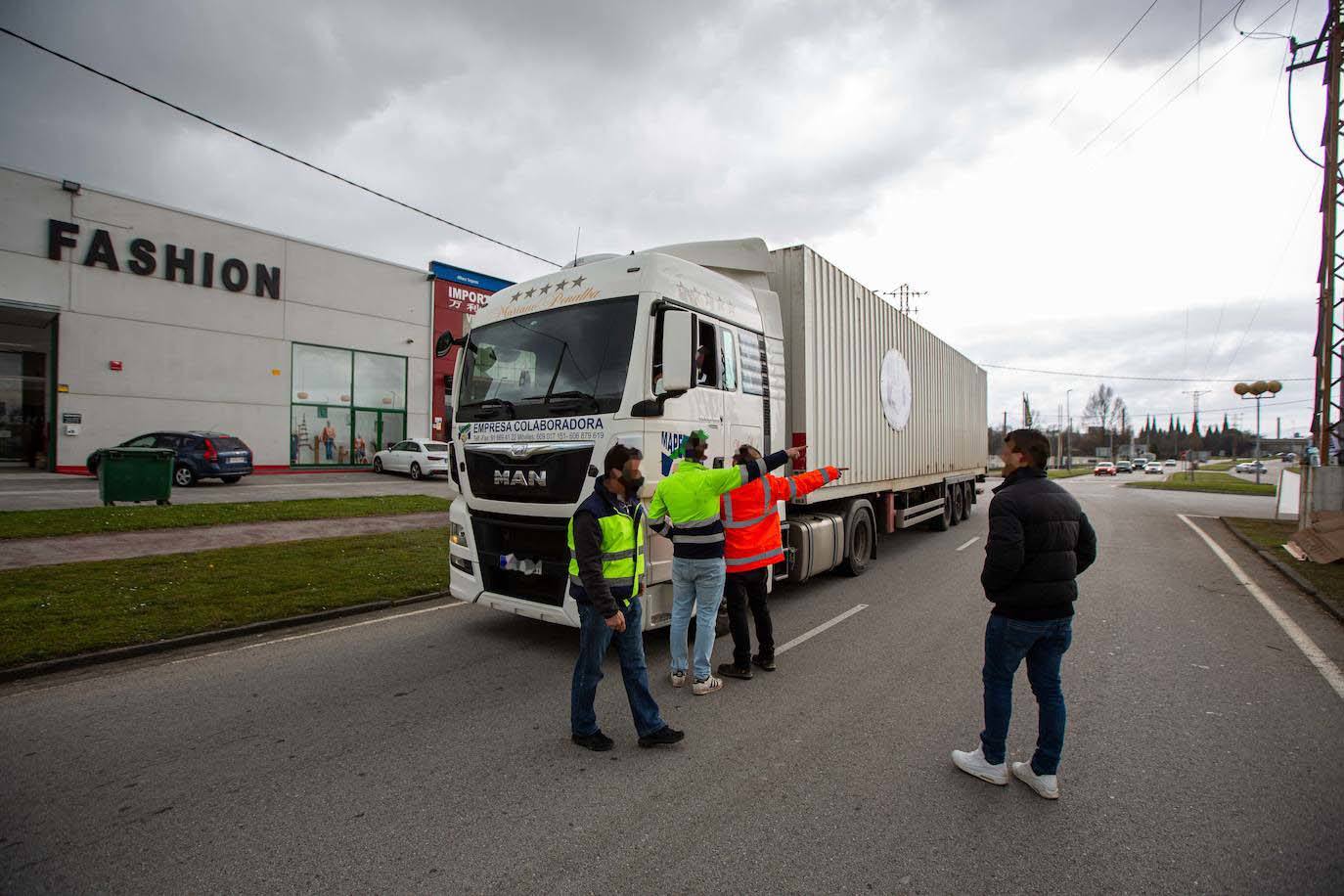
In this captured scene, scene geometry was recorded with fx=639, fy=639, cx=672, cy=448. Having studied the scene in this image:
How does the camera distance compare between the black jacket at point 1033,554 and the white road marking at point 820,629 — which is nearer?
the black jacket at point 1033,554

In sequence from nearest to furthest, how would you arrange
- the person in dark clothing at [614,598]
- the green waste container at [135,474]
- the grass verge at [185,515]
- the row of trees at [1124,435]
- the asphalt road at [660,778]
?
the asphalt road at [660,778], the person in dark clothing at [614,598], the grass verge at [185,515], the green waste container at [135,474], the row of trees at [1124,435]

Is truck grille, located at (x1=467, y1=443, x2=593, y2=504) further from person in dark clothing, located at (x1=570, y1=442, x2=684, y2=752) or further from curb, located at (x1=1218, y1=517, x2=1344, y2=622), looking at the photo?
curb, located at (x1=1218, y1=517, x2=1344, y2=622)

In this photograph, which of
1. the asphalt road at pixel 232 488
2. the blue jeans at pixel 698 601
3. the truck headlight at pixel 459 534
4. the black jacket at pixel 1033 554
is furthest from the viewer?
the asphalt road at pixel 232 488

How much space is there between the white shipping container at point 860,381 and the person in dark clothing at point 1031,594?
11.4 ft

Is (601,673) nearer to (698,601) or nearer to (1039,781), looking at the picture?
(698,601)

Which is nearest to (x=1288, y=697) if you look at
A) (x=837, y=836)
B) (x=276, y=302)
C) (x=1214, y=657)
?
(x=1214, y=657)

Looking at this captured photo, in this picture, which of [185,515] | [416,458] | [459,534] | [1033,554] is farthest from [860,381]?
[416,458]

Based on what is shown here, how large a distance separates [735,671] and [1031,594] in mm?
2308

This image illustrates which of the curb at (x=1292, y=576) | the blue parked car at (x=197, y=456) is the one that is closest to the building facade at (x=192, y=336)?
the blue parked car at (x=197, y=456)

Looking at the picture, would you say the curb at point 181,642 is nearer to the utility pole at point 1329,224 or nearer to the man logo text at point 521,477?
the man logo text at point 521,477

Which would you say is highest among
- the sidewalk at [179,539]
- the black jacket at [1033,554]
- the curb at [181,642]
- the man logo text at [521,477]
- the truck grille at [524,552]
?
the man logo text at [521,477]

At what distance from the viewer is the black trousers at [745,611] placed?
4652 millimetres

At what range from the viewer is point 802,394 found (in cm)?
664

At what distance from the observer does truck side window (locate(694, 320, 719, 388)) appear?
5.18 metres
